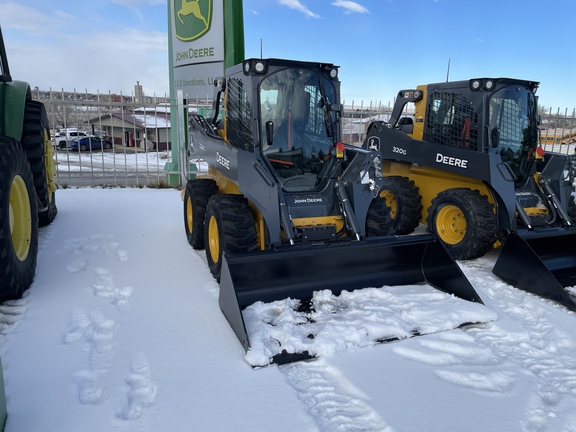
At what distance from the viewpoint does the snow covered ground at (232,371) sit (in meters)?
2.32

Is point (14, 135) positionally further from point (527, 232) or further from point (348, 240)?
point (527, 232)

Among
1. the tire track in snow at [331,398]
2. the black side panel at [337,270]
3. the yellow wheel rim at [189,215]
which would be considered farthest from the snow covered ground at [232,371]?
the yellow wheel rim at [189,215]

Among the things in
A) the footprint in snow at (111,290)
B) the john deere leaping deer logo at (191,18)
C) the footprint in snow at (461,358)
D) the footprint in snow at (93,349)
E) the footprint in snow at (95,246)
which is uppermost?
the john deere leaping deer logo at (191,18)

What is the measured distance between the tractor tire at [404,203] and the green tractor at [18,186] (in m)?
4.46

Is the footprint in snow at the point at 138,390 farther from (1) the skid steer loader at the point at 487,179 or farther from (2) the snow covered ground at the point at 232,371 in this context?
(1) the skid steer loader at the point at 487,179

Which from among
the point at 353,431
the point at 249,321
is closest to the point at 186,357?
the point at 249,321

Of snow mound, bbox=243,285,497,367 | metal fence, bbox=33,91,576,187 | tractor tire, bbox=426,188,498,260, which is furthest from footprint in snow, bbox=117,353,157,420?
metal fence, bbox=33,91,576,187

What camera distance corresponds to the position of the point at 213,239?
442 centimetres

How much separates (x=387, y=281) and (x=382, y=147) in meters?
3.22

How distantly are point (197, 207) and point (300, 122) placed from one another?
1.72 meters

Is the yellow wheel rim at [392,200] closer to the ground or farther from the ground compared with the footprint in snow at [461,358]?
farther from the ground

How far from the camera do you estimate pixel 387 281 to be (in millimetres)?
4035

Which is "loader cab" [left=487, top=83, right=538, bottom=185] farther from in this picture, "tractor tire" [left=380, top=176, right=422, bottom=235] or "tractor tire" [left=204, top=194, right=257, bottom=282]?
"tractor tire" [left=204, top=194, right=257, bottom=282]

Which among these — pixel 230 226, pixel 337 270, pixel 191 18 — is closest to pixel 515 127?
pixel 337 270
